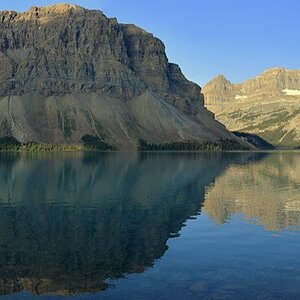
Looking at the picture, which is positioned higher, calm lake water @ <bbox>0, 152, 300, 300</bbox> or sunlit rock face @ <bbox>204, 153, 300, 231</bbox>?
sunlit rock face @ <bbox>204, 153, 300, 231</bbox>

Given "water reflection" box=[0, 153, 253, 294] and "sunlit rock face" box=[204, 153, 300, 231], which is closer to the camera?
"water reflection" box=[0, 153, 253, 294]

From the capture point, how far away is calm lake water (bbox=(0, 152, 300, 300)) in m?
36.7

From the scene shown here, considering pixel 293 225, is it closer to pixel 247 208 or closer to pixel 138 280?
pixel 247 208

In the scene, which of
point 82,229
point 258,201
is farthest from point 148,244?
point 258,201

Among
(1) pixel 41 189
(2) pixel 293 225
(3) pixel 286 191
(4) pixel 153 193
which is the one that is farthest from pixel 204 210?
(1) pixel 41 189

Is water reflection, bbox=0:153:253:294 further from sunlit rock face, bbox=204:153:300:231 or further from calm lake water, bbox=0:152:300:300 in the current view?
sunlit rock face, bbox=204:153:300:231

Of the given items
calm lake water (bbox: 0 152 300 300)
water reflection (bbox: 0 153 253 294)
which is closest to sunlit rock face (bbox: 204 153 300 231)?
calm lake water (bbox: 0 152 300 300)

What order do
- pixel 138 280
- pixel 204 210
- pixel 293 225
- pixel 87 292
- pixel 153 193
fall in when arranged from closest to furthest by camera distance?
pixel 87 292, pixel 138 280, pixel 293 225, pixel 204 210, pixel 153 193

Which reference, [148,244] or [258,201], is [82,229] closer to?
[148,244]

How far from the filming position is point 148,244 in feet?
167

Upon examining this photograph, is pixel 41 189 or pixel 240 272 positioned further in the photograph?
pixel 41 189

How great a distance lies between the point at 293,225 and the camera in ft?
208

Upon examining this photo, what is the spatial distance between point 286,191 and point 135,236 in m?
55.8

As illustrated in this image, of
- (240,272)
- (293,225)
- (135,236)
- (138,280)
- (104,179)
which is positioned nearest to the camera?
(138,280)
